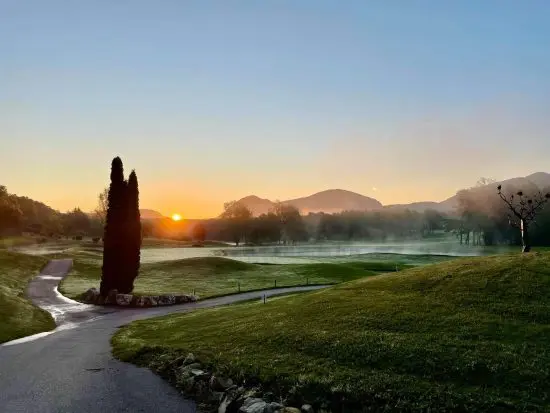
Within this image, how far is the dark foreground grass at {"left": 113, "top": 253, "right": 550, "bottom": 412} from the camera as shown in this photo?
18.4 metres

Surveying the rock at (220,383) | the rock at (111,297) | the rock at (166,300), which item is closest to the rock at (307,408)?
the rock at (220,383)

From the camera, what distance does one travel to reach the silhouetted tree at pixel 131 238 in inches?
2466

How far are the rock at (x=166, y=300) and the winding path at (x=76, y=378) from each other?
11968mm

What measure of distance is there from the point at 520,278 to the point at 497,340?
931cm

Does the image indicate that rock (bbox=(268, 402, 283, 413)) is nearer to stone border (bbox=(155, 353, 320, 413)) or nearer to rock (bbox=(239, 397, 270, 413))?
stone border (bbox=(155, 353, 320, 413))

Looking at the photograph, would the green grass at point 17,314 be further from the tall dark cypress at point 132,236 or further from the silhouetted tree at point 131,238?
the tall dark cypress at point 132,236

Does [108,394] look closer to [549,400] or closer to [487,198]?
[549,400]

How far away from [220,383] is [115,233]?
4531cm

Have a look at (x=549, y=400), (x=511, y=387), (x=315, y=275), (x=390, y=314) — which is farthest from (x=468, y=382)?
(x=315, y=275)

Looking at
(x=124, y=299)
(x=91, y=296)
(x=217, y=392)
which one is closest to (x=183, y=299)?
(x=124, y=299)

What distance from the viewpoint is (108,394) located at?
23547 millimetres

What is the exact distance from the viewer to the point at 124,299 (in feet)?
193

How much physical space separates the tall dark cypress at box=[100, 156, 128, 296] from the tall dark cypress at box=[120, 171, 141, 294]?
0.67 meters

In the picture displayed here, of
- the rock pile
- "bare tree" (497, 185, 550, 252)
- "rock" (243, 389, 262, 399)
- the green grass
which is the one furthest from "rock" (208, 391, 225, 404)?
"bare tree" (497, 185, 550, 252)
